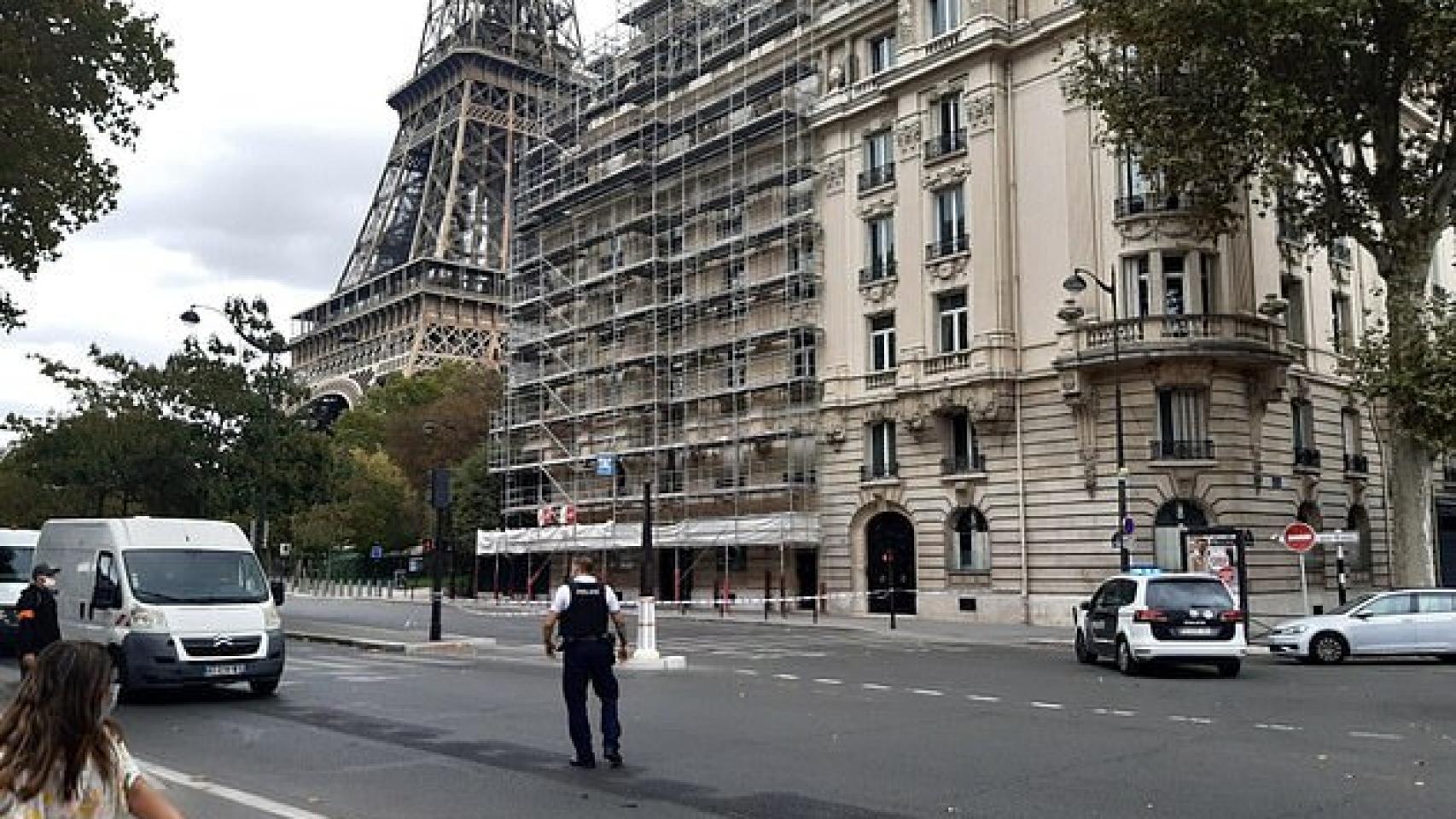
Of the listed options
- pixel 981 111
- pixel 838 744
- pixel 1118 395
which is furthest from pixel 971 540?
pixel 838 744

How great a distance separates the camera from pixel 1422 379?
2630 cm

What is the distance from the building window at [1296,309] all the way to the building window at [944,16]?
41.4 feet

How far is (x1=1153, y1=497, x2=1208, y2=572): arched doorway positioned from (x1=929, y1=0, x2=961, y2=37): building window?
16.0m

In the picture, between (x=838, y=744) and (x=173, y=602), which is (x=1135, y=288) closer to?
(x=838, y=744)

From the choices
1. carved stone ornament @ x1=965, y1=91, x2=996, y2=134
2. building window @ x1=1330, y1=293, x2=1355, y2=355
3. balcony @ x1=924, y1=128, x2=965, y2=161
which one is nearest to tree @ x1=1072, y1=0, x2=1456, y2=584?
carved stone ornament @ x1=965, y1=91, x2=996, y2=134

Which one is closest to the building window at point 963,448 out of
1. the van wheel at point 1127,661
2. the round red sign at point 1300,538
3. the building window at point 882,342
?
the building window at point 882,342

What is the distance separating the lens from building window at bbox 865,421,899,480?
132 feet

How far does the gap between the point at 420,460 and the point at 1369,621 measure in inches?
2389

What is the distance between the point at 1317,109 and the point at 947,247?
40.7 feet

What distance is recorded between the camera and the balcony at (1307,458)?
36.3m

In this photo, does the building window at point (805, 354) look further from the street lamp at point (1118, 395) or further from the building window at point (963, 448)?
the street lamp at point (1118, 395)

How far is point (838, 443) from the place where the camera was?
4184 cm

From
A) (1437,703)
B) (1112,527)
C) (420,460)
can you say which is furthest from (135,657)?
(420,460)

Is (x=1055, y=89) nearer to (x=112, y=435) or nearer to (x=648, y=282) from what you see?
(x=648, y=282)
